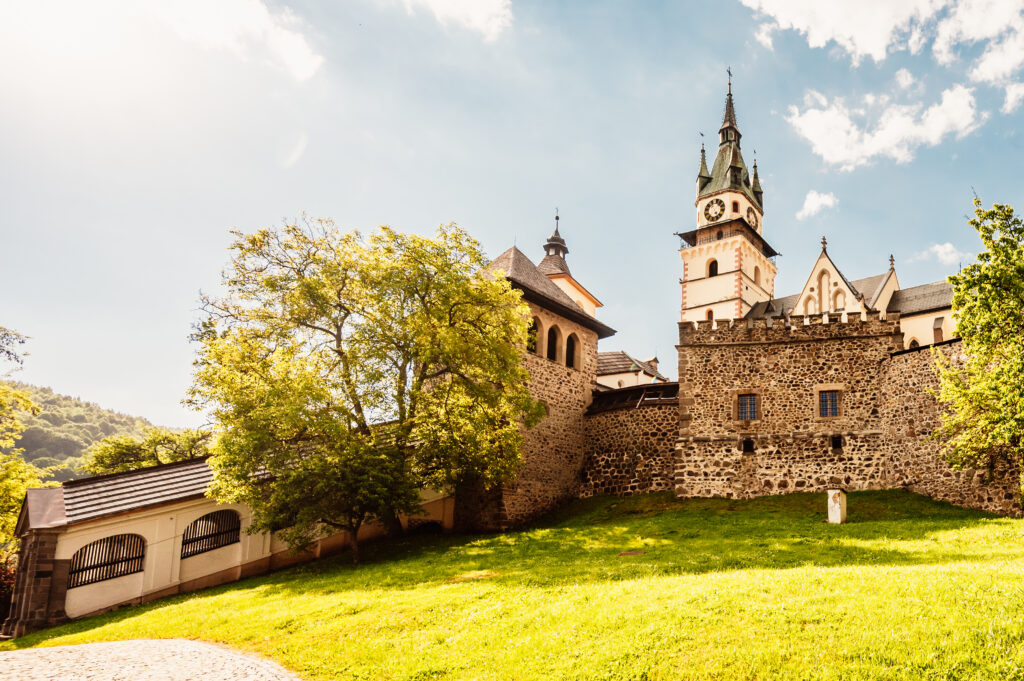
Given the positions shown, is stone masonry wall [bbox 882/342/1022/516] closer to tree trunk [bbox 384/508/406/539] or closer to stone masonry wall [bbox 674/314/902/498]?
stone masonry wall [bbox 674/314/902/498]

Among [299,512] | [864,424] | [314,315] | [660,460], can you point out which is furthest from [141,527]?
[864,424]

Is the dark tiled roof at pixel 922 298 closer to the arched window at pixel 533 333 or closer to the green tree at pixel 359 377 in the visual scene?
the arched window at pixel 533 333

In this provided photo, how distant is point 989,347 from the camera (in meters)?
17.0

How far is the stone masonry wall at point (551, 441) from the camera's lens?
25.5 meters

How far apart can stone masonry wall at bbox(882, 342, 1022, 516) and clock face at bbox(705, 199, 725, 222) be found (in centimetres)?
4041

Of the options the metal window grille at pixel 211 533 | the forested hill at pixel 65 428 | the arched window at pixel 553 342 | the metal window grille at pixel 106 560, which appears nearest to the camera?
the metal window grille at pixel 106 560

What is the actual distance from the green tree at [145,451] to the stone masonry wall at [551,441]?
62.5 feet

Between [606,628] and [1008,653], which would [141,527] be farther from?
[1008,653]

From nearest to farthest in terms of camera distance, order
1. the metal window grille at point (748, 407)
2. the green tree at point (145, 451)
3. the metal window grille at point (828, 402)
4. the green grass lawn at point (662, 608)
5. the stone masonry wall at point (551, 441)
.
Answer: the green grass lawn at point (662, 608) → the metal window grille at point (828, 402) → the metal window grille at point (748, 407) → the stone masonry wall at point (551, 441) → the green tree at point (145, 451)

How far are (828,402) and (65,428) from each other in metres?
91.0

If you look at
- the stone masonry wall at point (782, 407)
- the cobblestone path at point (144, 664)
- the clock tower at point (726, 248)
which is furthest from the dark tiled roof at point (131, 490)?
the clock tower at point (726, 248)

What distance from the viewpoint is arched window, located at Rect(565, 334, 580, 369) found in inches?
1190

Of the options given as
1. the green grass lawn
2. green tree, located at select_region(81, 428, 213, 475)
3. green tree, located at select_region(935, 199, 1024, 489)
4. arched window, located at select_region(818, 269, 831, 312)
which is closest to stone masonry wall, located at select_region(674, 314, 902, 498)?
the green grass lawn

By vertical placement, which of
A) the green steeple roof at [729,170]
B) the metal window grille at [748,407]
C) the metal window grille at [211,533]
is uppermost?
the green steeple roof at [729,170]
